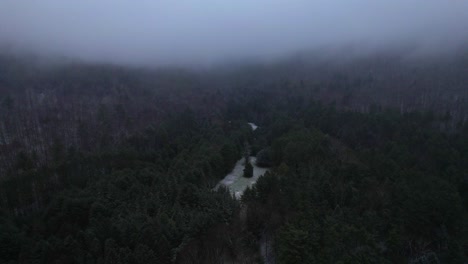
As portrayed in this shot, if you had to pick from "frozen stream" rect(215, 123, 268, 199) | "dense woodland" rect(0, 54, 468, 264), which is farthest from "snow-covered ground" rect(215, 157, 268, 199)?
"dense woodland" rect(0, 54, 468, 264)

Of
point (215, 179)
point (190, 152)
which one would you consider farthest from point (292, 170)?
point (190, 152)

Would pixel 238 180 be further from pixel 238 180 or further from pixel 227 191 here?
pixel 227 191

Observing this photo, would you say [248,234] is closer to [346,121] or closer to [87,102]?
[346,121]

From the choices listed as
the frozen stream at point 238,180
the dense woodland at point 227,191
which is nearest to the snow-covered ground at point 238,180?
the frozen stream at point 238,180

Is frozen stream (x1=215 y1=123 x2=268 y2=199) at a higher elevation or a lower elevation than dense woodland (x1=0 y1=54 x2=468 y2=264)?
lower

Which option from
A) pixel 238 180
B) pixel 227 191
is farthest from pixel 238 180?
pixel 227 191

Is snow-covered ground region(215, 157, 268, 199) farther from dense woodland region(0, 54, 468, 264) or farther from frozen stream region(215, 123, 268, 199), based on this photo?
dense woodland region(0, 54, 468, 264)

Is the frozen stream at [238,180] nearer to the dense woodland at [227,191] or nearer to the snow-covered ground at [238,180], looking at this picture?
the snow-covered ground at [238,180]

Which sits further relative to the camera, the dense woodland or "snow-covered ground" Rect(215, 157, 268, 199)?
"snow-covered ground" Rect(215, 157, 268, 199)
